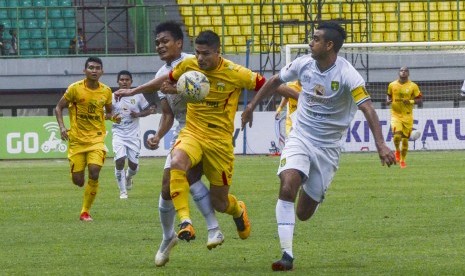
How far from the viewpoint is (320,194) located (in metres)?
11.3

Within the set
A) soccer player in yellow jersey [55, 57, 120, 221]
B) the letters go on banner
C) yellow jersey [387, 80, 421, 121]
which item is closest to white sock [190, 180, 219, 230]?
soccer player in yellow jersey [55, 57, 120, 221]

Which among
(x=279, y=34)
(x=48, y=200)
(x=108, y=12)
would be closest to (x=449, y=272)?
(x=48, y=200)

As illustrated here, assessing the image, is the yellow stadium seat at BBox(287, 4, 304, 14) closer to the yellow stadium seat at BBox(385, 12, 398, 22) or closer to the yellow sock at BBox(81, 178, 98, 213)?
the yellow stadium seat at BBox(385, 12, 398, 22)

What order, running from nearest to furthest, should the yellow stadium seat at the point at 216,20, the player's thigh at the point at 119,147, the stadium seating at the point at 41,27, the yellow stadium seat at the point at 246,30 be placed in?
the player's thigh at the point at 119,147 < the stadium seating at the point at 41,27 < the yellow stadium seat at the point at 246,30 < the yellow stadium seat at the point at 216,20

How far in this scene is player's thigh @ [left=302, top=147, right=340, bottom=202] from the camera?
11.2 m

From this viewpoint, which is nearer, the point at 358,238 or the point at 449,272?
the point at 449,272

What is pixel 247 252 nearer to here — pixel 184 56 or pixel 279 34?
pixel 184 56

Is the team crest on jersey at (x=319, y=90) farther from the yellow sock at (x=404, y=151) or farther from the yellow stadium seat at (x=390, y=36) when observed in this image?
the yellow stadium seat at (x=390, y=36)

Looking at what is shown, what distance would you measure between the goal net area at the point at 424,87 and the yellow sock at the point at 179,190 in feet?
74.8

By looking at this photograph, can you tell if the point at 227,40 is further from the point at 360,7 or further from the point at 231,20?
the point at 360,7

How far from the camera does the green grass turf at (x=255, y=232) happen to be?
10875mm

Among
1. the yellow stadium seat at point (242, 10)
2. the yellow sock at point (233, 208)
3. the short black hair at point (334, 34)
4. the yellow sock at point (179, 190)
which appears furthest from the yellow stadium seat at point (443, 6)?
the yellow sock at point (179, 190)

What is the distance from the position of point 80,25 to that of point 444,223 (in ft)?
96.3

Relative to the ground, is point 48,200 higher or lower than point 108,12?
lower
